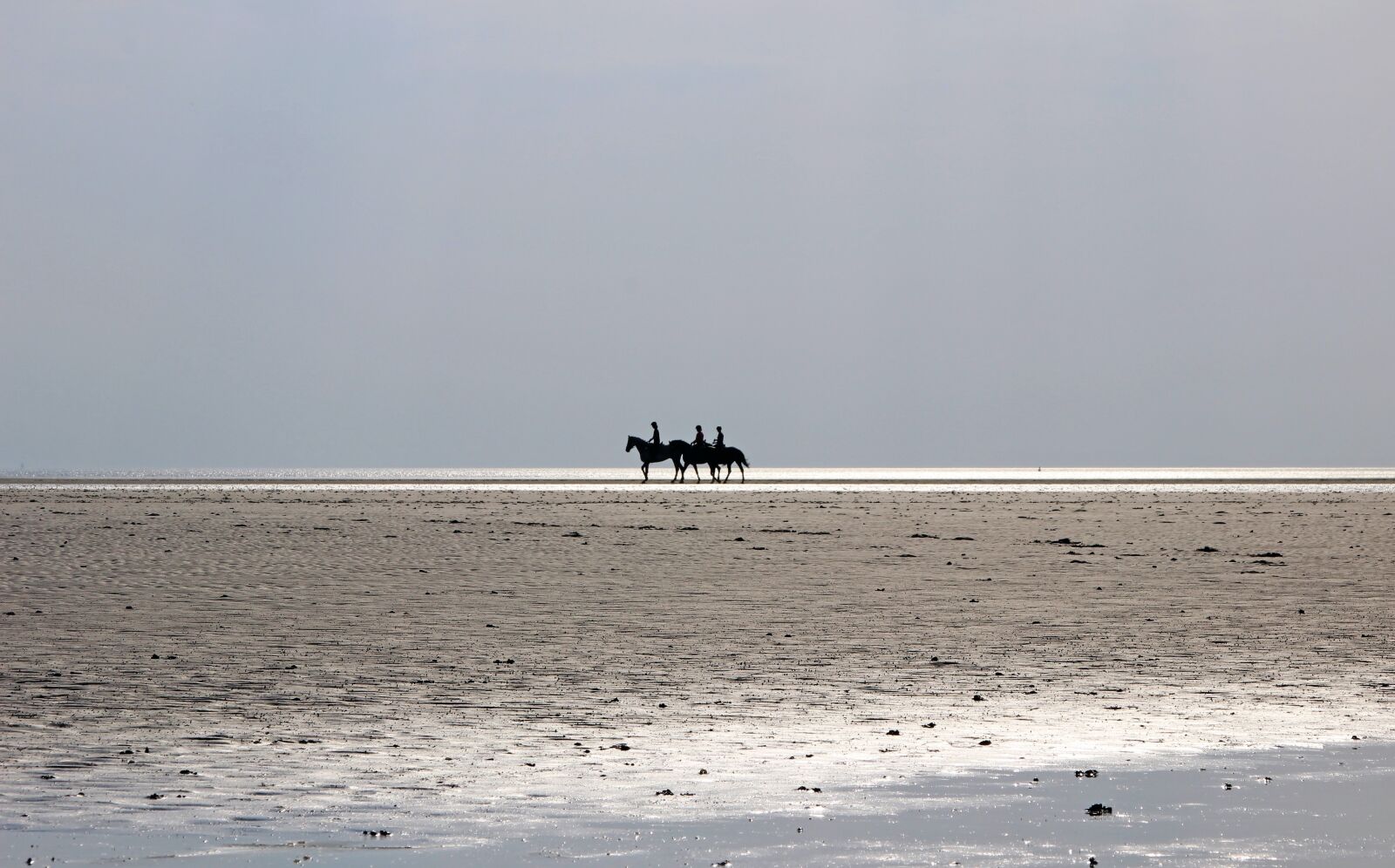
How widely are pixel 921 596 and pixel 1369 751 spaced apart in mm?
9995

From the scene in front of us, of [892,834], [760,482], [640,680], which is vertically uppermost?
[760,482]

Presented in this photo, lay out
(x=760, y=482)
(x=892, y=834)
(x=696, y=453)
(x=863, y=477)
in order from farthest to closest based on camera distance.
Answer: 1. (x=863, y=477)
2. (x=760, y=482)
3. (x=696, y=453)
4. (x=892, y=834)

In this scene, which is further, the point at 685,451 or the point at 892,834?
the point at 685,451

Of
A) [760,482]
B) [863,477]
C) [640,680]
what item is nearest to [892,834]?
[640,680]

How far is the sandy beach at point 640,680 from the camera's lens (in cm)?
782

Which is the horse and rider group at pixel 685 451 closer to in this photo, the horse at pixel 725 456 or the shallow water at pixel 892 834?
the horse at pixel 725 456

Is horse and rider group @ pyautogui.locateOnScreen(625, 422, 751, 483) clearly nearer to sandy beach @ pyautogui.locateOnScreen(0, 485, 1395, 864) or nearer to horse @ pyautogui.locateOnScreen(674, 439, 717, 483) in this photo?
horse @ pyautogui.locateOnScreen(674, 439, 717, 483)

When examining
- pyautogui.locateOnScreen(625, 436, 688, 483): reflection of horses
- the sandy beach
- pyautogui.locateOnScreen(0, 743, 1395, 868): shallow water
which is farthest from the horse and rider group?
pyautogui.locateOnScreen(0, 743, 1395, 868): shallow water

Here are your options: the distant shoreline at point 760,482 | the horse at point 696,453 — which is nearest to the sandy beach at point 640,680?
the horse at point 696,453

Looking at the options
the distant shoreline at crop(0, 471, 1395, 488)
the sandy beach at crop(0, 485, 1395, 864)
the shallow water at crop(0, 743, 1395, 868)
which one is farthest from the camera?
the distant shoreline at crop(0, 471, 1395, 488)

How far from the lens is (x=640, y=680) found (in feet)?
40.5

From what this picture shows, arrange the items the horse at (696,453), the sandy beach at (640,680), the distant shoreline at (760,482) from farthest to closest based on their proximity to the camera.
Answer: the distant shoreline at (760,482)
the horse at (696,453)
the sandy beach at (640,680)

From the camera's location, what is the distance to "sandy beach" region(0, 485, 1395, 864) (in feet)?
25.7

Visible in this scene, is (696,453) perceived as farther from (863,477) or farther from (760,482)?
(863,477)
